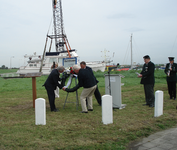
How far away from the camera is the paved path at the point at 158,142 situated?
404 cm

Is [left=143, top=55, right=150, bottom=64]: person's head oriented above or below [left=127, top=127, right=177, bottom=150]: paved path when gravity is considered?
above

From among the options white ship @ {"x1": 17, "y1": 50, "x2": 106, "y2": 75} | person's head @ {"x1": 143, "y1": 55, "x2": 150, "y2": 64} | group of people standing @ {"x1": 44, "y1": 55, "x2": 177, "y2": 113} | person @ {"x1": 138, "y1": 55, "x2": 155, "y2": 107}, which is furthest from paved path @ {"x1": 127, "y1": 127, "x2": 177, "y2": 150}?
white ship @ {"x1": 17, "y1": 50, "x2": 106, "y2": 75}

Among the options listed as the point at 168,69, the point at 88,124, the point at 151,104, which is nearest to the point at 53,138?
the point at 88,124

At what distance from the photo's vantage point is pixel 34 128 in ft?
17.2

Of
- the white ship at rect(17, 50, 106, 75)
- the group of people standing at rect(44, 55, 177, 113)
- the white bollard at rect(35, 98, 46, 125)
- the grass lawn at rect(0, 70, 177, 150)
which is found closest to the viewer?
the grass lawn at rect(0, 70, 177, 150)

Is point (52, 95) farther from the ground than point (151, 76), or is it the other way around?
point (151, 76)

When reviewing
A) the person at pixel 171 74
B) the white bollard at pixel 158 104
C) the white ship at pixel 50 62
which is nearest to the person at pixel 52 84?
the white bollard at pixel 158 104

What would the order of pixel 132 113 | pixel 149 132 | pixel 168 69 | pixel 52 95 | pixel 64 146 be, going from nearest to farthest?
pixel 64 146, pixel 149 132, pixel 132 113, pixel 52 95, pixel 168 69

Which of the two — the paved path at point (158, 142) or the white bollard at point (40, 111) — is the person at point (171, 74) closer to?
the paved path at point (158, 142)

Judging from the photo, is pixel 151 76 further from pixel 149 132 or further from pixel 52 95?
pixel 52 95

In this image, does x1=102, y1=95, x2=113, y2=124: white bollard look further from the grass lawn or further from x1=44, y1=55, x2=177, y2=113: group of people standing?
x1=44, y1=55, x2=177, y2=113: group of people standing

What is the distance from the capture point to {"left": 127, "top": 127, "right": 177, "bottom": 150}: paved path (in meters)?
4.04

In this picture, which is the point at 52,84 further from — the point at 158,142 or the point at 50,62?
the point at 50,62

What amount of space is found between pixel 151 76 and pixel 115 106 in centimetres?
190
